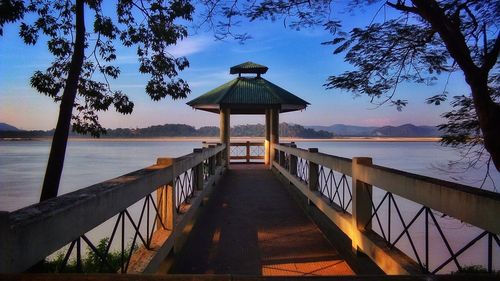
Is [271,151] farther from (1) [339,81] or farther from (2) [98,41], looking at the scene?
(1) [339,81]

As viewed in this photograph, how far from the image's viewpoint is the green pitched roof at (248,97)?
17.2m

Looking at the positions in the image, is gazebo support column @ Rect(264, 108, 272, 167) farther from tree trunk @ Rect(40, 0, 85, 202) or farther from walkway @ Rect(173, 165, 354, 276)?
tree trunk @ Rect(40, 0, 85, 202)

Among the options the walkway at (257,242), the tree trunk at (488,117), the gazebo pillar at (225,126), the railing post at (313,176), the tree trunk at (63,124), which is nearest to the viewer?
the tree trunk at (488,117)

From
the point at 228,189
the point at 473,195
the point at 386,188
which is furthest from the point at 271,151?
the point at 473,195

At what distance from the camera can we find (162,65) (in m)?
8.55

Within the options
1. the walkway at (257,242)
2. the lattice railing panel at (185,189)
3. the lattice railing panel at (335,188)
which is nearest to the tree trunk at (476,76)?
the lattice railing panel at (335,188)

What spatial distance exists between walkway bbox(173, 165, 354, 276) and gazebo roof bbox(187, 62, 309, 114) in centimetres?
755

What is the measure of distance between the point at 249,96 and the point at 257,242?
38.2ft

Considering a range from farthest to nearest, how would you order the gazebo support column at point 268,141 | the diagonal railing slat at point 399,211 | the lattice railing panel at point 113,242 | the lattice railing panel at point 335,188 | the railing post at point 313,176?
the gazebo support column at point 268,141
the railing post at point 313,176
the lattice railing panel at point 335,188
the lattice railing panel at point 113,242
the diagonal railing slat at point 399,211

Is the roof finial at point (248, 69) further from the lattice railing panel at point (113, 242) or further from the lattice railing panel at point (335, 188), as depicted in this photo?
the lattice railing panel at point (335, 188)

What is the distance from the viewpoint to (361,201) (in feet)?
15.9

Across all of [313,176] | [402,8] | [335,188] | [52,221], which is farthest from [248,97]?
[52,221]

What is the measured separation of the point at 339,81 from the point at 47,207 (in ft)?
15.9

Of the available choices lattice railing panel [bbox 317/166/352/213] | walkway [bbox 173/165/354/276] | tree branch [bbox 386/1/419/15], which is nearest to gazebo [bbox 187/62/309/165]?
walkway [bbox 173/165/354/276]
